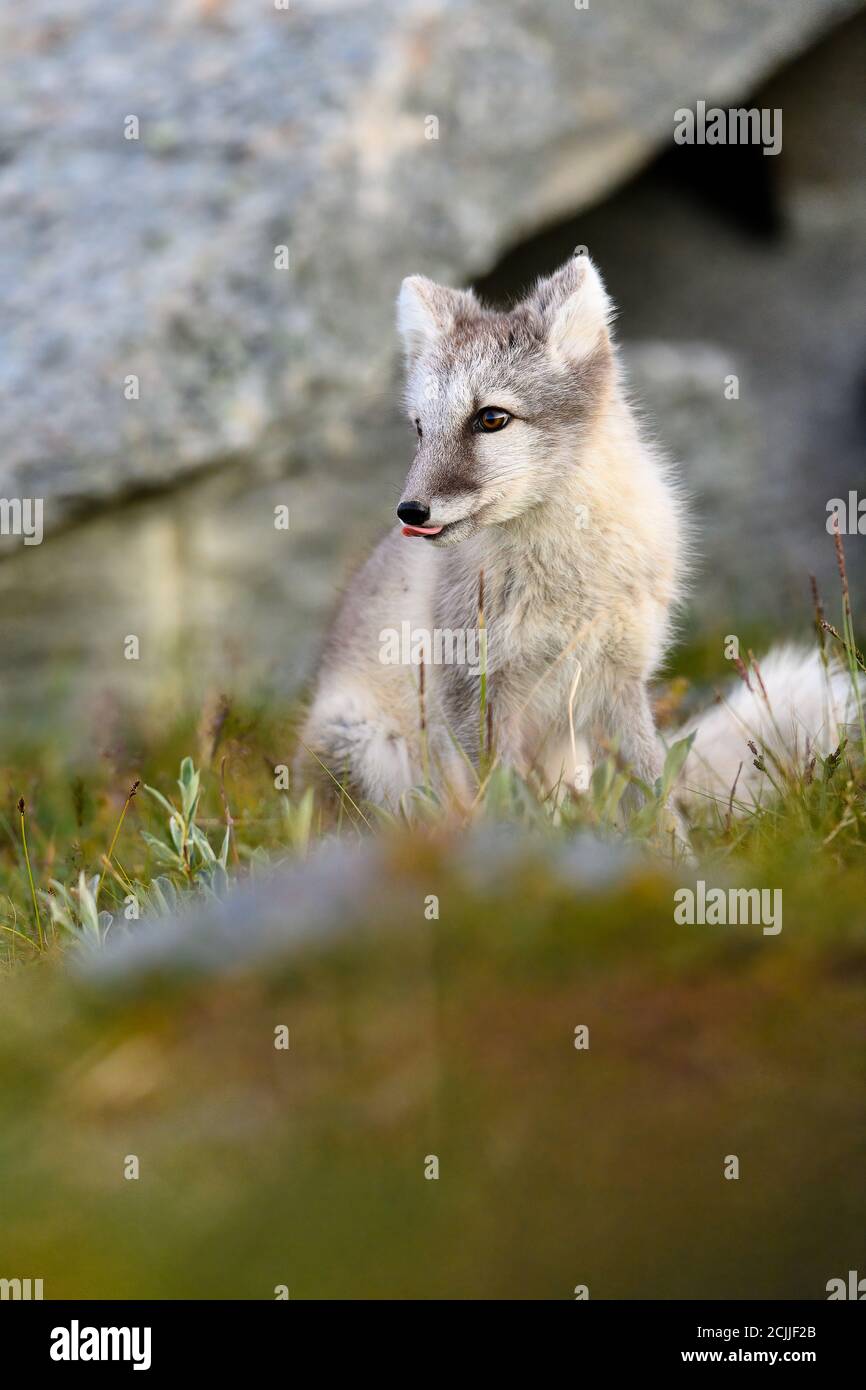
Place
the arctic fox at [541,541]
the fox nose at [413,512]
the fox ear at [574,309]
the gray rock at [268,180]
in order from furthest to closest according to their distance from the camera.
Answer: the gray rock at [268,180] < the fox ear at [574,309] < the arctic fox at [541,541] < the fox nose at [413,512]

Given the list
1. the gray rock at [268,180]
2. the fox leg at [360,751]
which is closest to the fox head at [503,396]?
the fox leg at [360,751]

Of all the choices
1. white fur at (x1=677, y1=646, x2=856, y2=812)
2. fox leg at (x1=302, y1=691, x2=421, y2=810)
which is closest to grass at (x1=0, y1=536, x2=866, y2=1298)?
white fur at (x1=677, y1=646, x2=856, y2=812)

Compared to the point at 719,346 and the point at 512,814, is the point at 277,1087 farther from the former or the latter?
the point at 719,346

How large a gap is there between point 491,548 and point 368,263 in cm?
282

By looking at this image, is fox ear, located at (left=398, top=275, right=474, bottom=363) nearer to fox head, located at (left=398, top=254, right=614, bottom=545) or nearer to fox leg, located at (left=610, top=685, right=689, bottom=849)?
fox head, located at (left=398, top=254, right=614, bottom=545)

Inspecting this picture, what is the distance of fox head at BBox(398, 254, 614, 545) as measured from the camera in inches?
166

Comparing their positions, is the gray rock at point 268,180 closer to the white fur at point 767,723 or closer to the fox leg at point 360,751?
the fox leg at point 360,751

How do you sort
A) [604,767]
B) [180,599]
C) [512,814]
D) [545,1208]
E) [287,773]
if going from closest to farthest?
[545,1208], [512,814], [604,767], [287,773], [180,599]

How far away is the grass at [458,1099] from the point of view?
85.4 inches

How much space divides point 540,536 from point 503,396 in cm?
45

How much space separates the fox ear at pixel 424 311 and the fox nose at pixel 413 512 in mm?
807

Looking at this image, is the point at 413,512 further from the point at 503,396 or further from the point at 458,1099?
the point at 458,1099

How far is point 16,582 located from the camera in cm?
682

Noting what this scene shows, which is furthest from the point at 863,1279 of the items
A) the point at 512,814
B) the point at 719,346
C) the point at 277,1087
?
the point at 719,346
